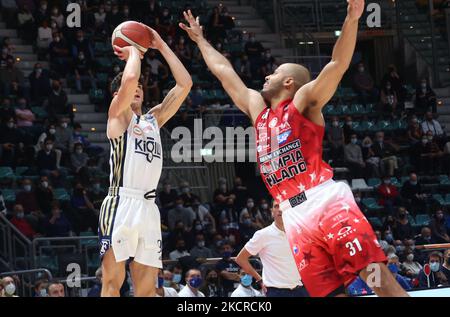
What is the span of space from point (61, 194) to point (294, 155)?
963 centimetres

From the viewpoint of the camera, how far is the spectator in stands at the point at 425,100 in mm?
20577

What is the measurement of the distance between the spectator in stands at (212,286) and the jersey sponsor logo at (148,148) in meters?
4.83

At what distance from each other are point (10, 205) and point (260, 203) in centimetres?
434

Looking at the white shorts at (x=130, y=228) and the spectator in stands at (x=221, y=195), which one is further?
the spectator in stands at (x=221, y=195)

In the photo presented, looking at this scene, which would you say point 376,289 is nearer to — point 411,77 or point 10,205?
point 10,205

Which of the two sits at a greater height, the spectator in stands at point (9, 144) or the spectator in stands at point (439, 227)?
the spectator in stands at point (9, 144)

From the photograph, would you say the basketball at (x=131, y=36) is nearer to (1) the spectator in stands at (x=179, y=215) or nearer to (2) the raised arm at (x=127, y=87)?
(2) the raised arm at (x=127, y=87)

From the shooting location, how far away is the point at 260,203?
53.9ft

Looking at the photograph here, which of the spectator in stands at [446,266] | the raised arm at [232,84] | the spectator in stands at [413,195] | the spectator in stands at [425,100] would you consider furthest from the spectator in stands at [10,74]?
the raised arm at [232,84]

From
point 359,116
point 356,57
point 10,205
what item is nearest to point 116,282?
point 10,205

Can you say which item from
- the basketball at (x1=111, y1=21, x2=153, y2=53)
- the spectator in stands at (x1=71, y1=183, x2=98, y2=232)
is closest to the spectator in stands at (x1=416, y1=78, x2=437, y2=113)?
the spectator in stands at (x1=71, y1=183, x2=98, y2=232)

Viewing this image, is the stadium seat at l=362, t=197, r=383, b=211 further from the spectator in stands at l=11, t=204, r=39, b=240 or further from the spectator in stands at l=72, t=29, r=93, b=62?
the spectator in stands at l=11, t=204, r=39, b=240

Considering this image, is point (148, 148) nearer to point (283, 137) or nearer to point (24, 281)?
Answer: point (283, 137)

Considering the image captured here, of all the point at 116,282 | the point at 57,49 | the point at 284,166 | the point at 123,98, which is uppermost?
the point at 57,49
